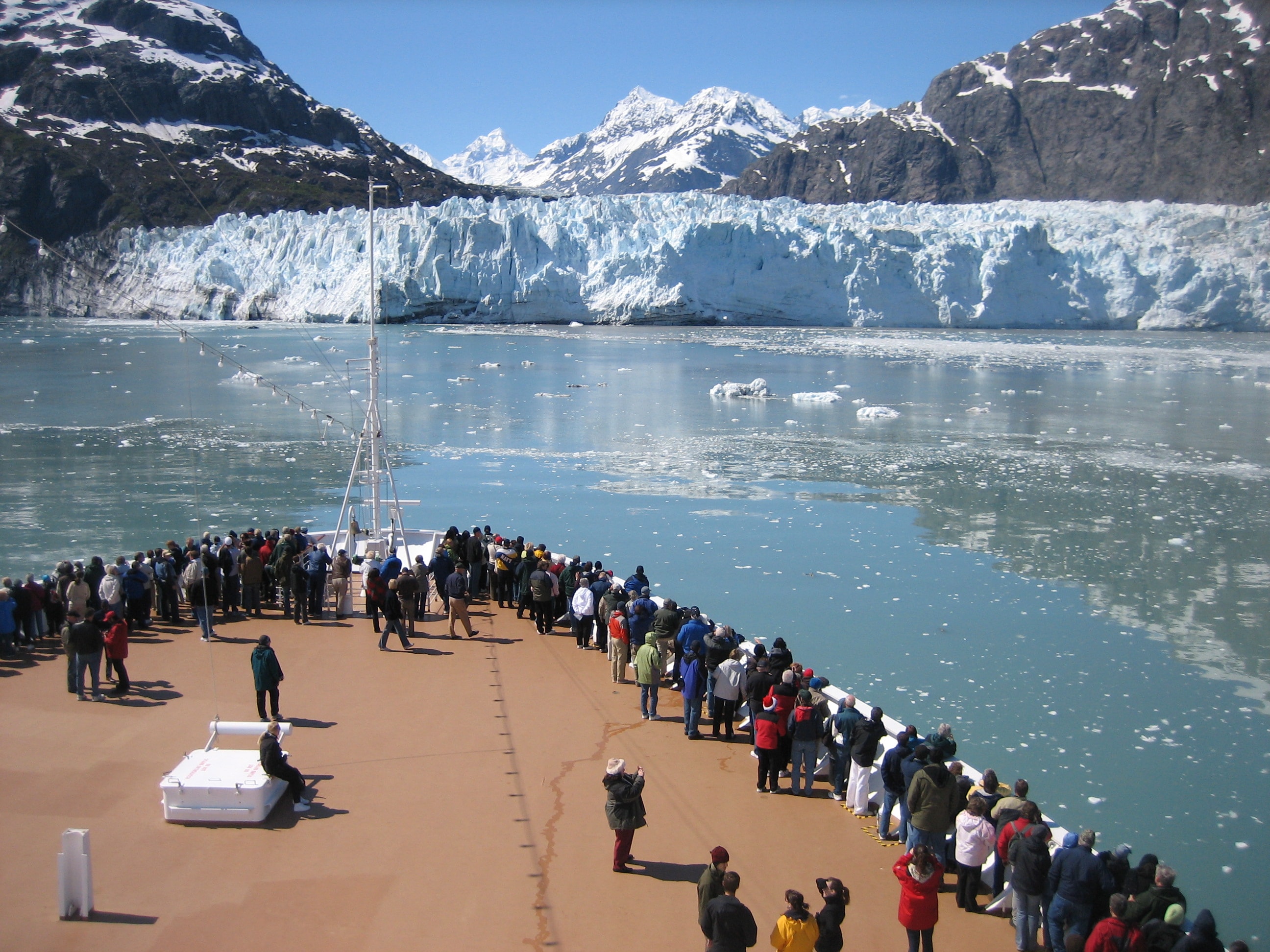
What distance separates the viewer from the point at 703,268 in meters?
57.6

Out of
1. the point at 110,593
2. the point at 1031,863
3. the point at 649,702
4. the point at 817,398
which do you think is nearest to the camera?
the point at 1031,863

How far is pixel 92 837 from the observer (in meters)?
4.70

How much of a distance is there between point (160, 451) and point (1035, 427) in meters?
20.4

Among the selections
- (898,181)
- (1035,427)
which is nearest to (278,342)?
(1035,427)

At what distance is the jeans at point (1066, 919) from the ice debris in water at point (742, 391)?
2510 cm

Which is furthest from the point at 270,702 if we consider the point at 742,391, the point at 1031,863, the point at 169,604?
the point at 742,391

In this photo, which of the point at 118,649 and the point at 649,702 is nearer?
the point at 118,649

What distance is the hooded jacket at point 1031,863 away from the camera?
4.25 metres

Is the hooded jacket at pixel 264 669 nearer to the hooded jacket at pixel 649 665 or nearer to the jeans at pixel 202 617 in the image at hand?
the jeans at pixel 202 617

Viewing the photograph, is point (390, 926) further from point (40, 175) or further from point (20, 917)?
point (40, 175)

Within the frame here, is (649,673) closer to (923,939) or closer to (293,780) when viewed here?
(293,780)

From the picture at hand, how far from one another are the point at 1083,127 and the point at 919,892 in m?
112

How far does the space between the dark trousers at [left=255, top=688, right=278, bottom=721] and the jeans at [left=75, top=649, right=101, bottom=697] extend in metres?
1.23

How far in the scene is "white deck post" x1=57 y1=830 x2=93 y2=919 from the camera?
3.99 meters
